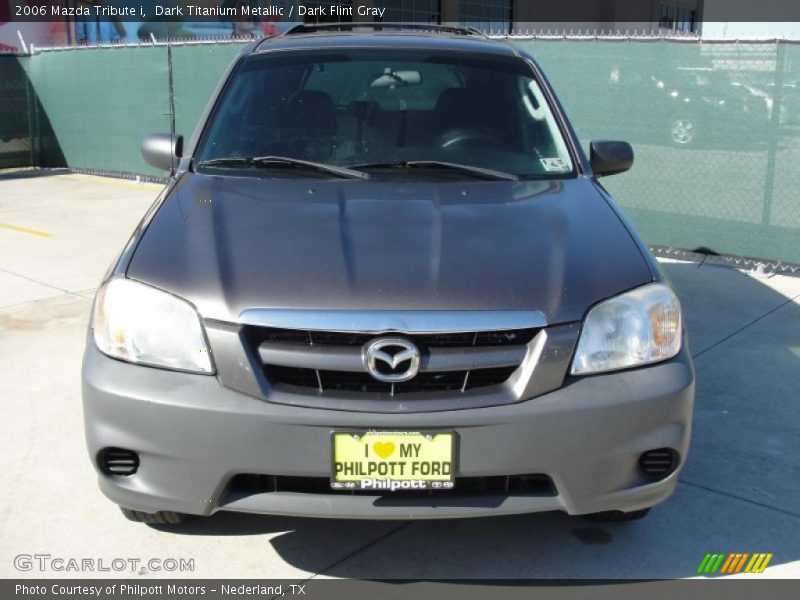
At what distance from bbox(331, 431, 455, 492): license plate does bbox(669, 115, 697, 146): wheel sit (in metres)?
5.95

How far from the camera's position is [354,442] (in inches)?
99.5

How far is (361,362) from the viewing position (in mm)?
2545

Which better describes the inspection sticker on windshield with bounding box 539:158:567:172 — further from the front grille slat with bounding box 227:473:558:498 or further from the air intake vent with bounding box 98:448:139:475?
the air intake vent with bounding box 98:448:139:475

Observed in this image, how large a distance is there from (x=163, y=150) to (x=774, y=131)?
5.21 metres

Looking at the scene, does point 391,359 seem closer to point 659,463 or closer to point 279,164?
point 659,463

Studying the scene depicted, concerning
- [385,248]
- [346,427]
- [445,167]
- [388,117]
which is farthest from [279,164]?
[346,427]

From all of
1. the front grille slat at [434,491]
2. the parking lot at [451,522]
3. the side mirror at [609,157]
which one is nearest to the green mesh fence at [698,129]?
the parking lot at [451,522]

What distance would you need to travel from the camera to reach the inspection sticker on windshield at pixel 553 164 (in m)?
3.86

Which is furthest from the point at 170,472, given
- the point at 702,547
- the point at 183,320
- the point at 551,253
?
the point at 702,547

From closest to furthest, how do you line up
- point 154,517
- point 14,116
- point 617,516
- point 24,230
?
point 154,517, point 617,516, point 24,230, point 14,116

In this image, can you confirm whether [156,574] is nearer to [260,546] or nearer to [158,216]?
[260,546]

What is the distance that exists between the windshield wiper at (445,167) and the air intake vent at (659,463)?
55.4 inches

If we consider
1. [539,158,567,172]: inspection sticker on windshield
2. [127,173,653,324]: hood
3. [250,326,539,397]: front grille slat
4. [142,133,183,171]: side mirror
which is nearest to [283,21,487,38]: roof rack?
[142,133,183,171]: side mirror

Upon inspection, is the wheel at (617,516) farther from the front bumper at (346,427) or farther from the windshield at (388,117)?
the windshield at (388,117)
